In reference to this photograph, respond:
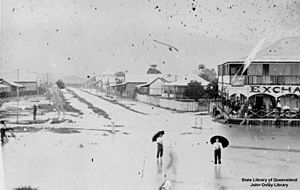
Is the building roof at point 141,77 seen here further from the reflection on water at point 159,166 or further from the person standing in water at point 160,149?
the reflection on water at point 159,166

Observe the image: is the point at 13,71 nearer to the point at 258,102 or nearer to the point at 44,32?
the point at 44,32

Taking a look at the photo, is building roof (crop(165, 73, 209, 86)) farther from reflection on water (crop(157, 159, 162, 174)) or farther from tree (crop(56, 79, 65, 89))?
tree (crop(56, 79, 65, 89))

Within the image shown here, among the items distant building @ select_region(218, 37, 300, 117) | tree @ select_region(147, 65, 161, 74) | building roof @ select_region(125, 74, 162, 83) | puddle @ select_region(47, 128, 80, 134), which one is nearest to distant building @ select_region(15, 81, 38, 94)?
puddle @ select_region(47, 128, 80, 134)

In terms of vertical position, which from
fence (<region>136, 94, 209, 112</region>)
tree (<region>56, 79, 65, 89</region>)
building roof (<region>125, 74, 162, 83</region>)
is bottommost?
fence (<region>136, 94, 209, 112</region>)

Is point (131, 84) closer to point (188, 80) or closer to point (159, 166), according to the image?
point (188, 80)

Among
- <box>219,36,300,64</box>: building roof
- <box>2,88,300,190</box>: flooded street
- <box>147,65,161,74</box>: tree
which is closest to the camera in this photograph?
<box>2,88,300,190</box>: flooded street

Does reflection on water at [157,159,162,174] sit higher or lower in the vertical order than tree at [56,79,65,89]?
lower
